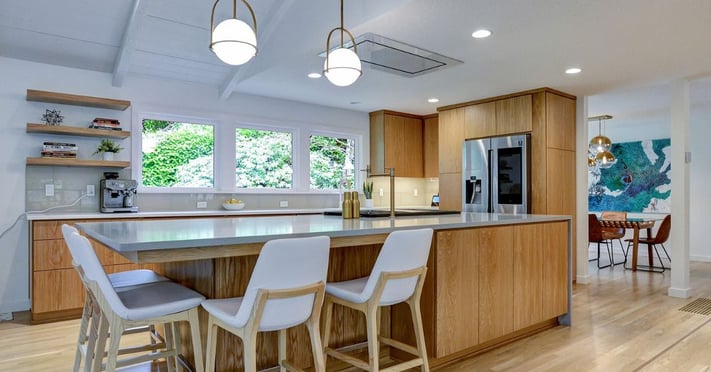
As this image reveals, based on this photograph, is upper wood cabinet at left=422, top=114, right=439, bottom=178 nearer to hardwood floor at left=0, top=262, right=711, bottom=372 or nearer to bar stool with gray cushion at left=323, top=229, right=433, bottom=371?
hardwood floor at left=0, top=262, right=711, bottom=372

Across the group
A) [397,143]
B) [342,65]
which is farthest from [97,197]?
[397,143]

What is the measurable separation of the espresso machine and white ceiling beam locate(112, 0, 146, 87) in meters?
1.01

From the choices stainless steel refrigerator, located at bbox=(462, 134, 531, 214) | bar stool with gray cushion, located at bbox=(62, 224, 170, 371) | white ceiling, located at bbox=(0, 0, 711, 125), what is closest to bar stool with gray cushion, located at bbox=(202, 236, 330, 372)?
bar stool with gray cushion, located at bbox=(62, 224, 170, 371)

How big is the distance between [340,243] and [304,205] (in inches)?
147

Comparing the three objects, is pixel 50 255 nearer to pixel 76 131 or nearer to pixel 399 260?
pixel 76 131

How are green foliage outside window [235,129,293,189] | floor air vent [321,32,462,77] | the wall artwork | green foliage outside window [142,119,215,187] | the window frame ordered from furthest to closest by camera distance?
the wall artwork → green foliage outside window [235,129,293,189] → green foliage outside window [142,119,215,187] → the window frame → floor air vent [321,32,462,77]

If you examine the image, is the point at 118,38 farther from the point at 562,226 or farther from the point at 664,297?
the point at 664,297

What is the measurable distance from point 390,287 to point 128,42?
3.15 metres

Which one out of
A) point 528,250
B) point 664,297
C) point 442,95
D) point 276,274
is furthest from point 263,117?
point 664,297

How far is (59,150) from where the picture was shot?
4.00 meters

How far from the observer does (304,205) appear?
5781mm

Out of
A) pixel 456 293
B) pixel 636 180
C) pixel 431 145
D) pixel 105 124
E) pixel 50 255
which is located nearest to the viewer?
pixel 456 293

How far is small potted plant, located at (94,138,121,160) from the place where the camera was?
13.9 ft

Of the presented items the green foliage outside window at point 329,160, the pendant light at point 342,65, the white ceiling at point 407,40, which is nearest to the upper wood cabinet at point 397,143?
the green foliage outside window at point 329,160
